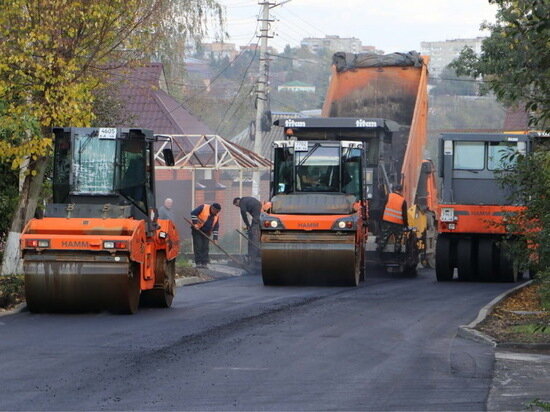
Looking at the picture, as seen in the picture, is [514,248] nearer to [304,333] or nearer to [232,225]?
[304,333]

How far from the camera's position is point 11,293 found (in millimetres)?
16953

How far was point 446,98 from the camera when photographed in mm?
126750

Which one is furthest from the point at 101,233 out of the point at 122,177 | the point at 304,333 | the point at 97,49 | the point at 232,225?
the point at 232,225

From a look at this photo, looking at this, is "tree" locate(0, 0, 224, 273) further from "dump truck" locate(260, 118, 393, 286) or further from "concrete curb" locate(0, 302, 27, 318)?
"dump truck" locate(260, 118, 393, 286)

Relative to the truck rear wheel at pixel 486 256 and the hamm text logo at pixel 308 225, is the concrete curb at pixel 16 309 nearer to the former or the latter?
the hamm text logo at pixel 308 225

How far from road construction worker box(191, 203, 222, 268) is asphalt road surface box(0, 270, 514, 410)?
8357mm

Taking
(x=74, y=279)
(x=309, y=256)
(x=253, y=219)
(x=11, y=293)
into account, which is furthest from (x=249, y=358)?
(x=253, y=219)

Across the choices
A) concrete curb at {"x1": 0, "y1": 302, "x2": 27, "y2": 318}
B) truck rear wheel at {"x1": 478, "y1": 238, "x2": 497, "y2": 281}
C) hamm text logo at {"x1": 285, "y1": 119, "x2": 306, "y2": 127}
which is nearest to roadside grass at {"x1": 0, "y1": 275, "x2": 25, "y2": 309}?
concrete curb at {"x1": 0, "y1": 302, "x2": 27, "y2": 318}

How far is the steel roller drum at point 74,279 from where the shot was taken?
15352 mm

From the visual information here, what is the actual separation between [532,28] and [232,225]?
129 ft

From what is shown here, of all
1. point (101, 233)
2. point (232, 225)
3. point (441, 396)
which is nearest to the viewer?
point (441, 396)

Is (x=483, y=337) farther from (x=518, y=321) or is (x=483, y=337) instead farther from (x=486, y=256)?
(x=486, y=256)

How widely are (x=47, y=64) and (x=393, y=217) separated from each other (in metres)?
8.79

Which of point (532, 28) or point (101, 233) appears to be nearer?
point (532, 28)
